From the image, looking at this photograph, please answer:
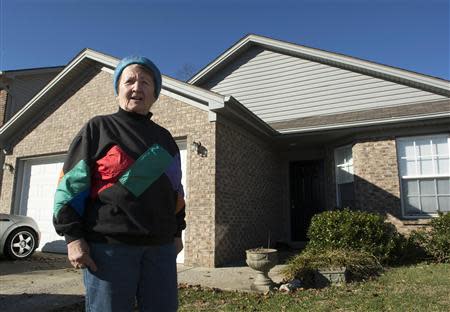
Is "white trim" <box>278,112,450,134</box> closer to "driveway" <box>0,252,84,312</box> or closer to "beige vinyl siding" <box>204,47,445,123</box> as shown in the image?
"beige vinyl siding" <box>204,47,445,123</box>

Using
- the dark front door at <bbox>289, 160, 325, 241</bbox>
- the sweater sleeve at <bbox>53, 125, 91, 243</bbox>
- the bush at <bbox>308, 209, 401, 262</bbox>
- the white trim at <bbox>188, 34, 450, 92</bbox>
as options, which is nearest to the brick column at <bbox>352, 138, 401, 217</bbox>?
the bush at <bbox>308, 209, 401, 262</bbox>

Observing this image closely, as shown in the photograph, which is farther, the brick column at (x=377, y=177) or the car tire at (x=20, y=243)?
the brick column at (x=377, y=177)

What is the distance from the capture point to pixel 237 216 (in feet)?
29.5

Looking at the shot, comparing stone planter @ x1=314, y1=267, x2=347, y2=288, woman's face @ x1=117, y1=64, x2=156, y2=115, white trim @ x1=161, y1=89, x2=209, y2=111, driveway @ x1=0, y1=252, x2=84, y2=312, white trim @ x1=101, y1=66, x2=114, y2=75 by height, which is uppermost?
white trim @ x1=101, y1=66, x2=114, y2=75

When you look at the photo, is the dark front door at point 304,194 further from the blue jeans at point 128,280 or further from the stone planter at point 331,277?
the blue jeans at point 128,280

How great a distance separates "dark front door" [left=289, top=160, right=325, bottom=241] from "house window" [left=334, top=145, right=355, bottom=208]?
3.30 ft

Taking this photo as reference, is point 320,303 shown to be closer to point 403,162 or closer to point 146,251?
point 146,251

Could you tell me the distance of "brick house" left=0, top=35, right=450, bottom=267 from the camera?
835cm

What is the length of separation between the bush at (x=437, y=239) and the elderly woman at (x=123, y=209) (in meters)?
7.55

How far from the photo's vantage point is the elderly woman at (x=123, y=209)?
191 cm

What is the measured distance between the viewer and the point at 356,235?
25.2 ft

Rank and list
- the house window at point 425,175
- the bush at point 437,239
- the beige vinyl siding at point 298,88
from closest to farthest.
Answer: the bush at point 437,239 < the house window at point 425,175 < the beige vinyl siding at point 298,88

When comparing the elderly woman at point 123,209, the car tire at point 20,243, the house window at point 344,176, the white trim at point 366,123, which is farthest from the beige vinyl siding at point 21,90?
the elderly woman at point 123,209

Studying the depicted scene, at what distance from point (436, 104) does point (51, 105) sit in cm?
1051
